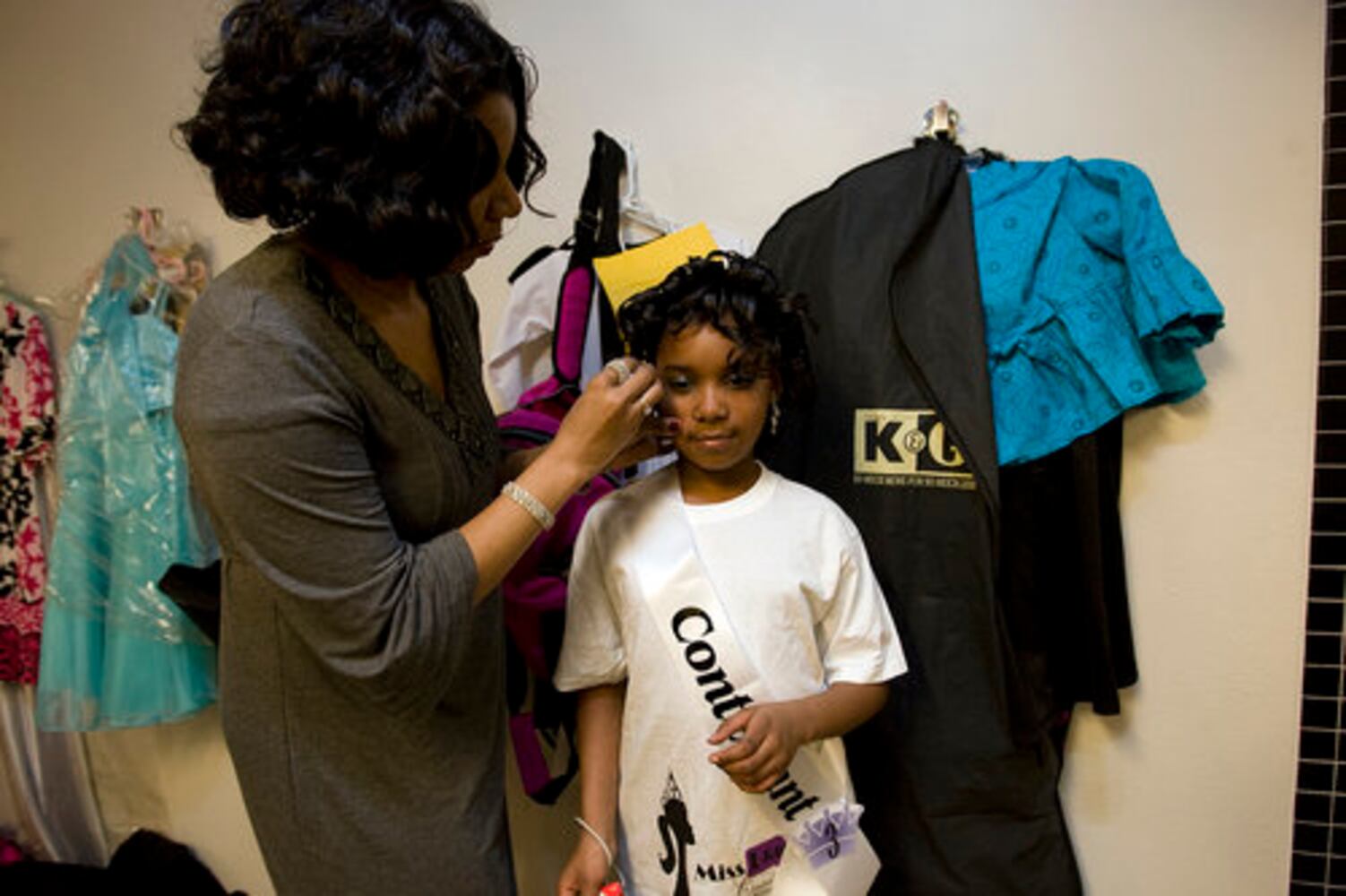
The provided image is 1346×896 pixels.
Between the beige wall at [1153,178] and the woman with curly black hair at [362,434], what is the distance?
53 cm

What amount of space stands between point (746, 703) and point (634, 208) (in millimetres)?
836

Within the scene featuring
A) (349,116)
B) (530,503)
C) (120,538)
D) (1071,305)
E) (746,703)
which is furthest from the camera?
(120,538)

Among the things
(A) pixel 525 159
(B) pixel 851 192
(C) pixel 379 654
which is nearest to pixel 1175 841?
(B) pixel 851 192

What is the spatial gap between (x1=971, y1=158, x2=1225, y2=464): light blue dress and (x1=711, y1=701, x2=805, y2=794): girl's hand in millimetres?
485

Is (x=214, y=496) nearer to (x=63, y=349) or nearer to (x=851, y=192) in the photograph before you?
(x=851, y=192)

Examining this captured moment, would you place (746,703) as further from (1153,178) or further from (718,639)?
(1153,178)

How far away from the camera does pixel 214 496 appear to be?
0.65 metres

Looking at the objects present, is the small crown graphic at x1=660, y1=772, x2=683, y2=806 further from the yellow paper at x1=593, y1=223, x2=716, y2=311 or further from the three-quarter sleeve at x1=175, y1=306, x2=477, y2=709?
the yellow paper at x1=593, y1=223, x2=716, y2=311

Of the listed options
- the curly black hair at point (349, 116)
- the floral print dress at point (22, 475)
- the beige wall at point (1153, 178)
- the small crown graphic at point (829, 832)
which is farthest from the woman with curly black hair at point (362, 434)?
the floral print dress at point (22, 475)

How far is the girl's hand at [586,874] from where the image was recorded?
34.3 inches

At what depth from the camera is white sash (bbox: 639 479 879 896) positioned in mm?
840


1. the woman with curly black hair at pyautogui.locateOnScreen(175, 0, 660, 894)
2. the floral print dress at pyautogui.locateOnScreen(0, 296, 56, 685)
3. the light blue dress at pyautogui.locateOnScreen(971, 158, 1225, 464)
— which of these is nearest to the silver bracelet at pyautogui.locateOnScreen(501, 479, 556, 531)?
the woman with curly black hair at pyautogui.locateOnScreen(175, 0, 660, 894)

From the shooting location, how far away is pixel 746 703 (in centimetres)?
84

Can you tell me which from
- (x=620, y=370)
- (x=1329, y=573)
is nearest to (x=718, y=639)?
(x=620, y=370)
